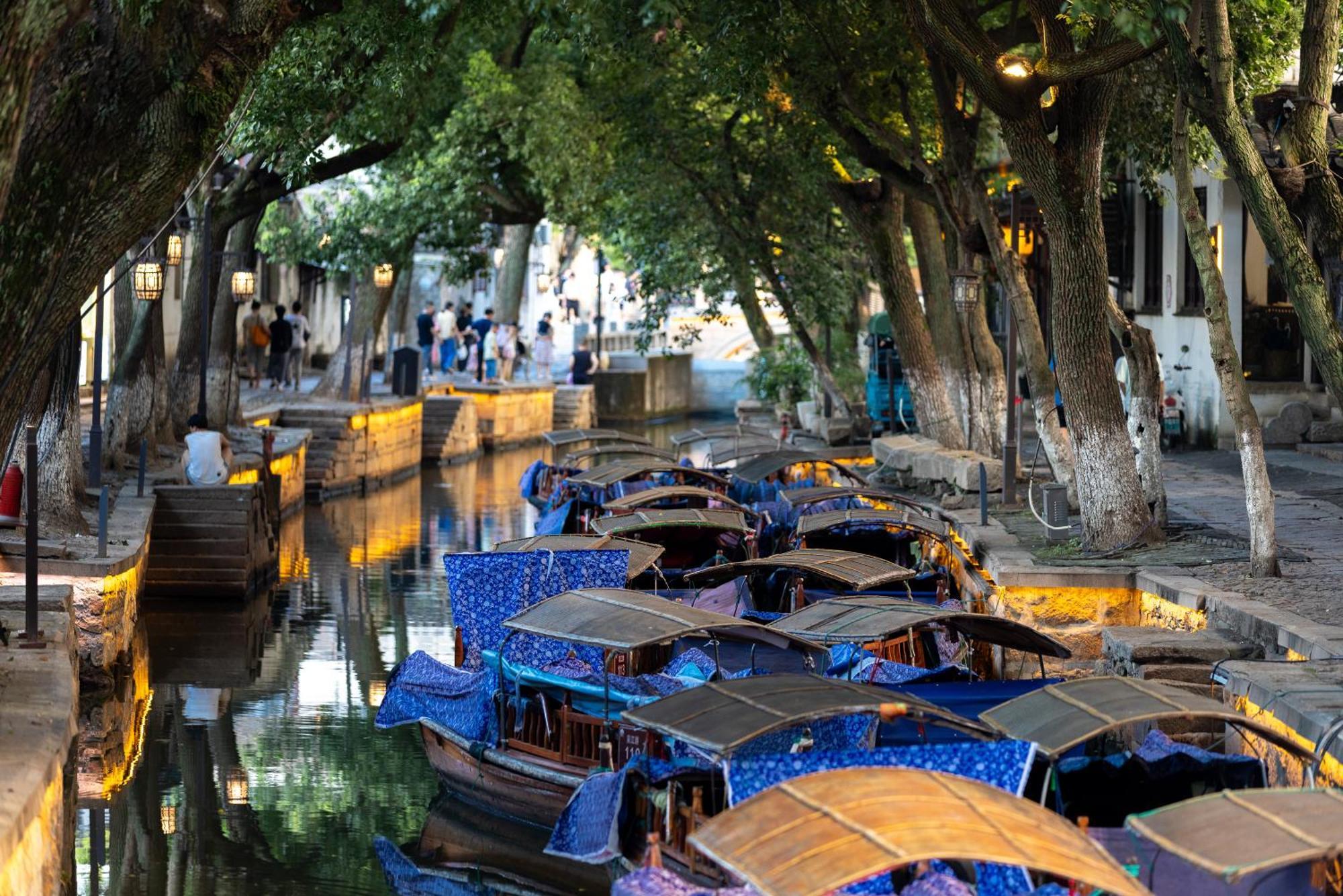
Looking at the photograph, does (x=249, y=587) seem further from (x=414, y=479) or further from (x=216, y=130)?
(x=414, y=479)

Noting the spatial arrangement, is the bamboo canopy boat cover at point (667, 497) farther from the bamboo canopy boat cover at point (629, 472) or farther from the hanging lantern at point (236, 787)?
the hanging lantern at point (236, 787)

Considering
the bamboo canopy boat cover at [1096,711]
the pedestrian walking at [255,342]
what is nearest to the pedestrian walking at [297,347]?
the pedestrian walking at [255,342]

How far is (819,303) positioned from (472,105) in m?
6.81

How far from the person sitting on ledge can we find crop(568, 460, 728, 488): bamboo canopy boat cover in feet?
13.1

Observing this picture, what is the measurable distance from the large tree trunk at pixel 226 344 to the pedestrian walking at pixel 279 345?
25.0ft

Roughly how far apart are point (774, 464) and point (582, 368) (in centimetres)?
2465

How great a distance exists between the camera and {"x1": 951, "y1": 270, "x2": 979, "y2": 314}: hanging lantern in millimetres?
19297

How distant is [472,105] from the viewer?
30.5 metres

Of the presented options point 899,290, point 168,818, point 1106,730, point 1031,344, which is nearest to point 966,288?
point 1031,344

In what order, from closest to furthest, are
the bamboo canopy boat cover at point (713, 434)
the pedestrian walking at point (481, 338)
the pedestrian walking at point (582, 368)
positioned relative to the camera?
the bamboo canopy boat cover at point (713, 434), the pedestrian walking at point (481, 338), the pedestrian walking at point (582, 368)

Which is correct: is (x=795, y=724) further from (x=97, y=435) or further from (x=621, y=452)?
(x=621, y=452)

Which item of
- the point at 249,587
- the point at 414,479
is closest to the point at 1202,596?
the point at 249,587

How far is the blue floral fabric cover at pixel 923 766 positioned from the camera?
800 cm

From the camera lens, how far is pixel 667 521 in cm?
1752
